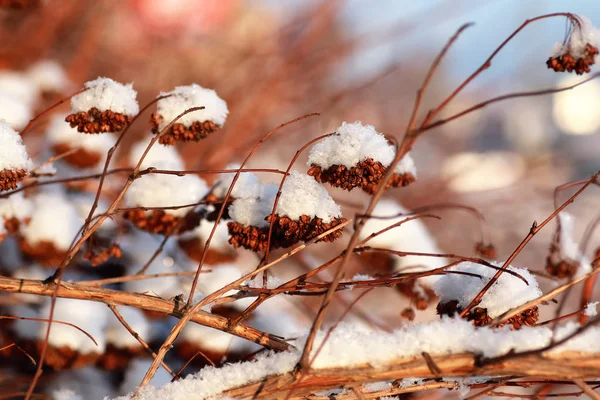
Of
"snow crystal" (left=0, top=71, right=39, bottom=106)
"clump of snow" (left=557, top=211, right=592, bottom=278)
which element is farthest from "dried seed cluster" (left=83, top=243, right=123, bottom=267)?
"snow crystal" (left=0, top=71, right=39, bottom=106)

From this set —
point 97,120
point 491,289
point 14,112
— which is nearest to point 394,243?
point 491,289

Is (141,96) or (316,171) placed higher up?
(141,96)

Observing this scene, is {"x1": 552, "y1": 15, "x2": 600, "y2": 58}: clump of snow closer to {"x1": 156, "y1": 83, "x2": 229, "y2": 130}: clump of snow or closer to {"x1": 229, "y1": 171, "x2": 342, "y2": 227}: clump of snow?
{"x1": 229, "y1": 171, "x2": 342, "y2": 227}: clump of snow

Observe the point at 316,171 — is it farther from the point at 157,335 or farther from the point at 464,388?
the point at 157,335

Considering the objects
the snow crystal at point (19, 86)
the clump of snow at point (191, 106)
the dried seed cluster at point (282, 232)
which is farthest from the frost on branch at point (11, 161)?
the snow crystal at point (19, 86)

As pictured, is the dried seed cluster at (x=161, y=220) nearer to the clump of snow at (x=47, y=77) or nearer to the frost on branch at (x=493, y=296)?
the frost on branch at (x=493, y=296)

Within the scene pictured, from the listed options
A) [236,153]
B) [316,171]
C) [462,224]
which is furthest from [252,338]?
[462,224]

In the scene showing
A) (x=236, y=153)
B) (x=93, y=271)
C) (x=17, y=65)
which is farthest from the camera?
(x=17, y=65)
